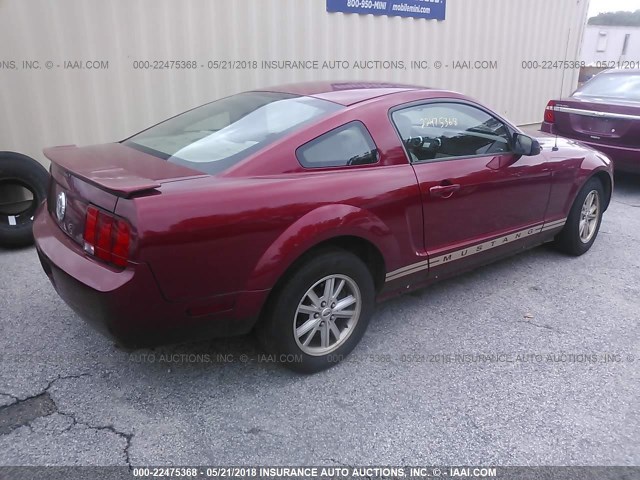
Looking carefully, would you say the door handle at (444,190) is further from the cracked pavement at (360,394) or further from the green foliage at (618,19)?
the green foliage at (618,19)

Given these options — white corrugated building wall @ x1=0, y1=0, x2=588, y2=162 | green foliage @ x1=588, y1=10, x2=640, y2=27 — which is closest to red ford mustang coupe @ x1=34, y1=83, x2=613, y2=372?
white corrugated building wall @ x1=0, y1=0, x2=588, y2=162

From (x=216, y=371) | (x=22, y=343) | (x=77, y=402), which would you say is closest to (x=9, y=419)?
(x=77, y=402)

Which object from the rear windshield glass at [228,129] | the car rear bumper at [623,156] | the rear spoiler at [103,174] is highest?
the rear windshield glass at [228,129]

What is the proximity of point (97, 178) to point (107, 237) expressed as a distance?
31 centimetres

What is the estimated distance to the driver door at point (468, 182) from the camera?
337 cm

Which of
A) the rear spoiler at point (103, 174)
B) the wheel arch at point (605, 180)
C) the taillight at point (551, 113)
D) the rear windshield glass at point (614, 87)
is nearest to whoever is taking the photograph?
the rear spoiler at point (103, 174)

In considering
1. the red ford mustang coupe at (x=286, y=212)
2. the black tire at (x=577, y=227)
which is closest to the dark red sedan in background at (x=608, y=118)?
the black tire at (x=577, y=227)

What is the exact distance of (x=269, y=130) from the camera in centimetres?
300

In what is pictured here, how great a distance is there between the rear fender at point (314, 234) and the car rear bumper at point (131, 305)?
0.41 ft

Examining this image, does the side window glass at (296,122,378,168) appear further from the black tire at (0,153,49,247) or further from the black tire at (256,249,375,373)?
the black tire at (0,153,49,247)

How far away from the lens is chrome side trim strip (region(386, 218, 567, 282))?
3.33 meters

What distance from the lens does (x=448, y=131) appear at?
3615 millimetres

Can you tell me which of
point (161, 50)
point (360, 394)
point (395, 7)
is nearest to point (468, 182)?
point (360, 394)

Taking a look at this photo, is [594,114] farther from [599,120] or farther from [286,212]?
[286,212]
